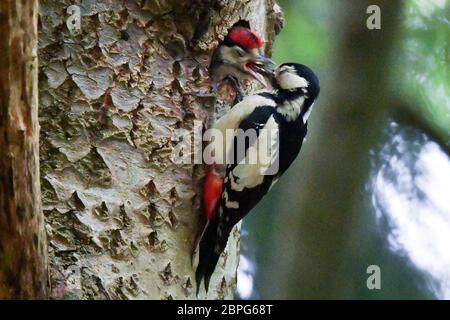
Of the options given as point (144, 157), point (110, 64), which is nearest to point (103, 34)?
point (110, 64)

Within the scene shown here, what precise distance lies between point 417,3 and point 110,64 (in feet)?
5.79

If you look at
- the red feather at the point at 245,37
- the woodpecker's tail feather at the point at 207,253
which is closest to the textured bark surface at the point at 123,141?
the woodpecker's tail feather at the point at 207,253

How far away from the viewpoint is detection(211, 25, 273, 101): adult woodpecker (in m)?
2.56

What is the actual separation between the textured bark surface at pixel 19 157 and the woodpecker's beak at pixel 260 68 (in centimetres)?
117

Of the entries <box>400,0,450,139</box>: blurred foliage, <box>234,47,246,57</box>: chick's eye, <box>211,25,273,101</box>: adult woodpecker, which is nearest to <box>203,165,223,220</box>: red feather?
<box>211,25,273,101</box>: adult woodpecker

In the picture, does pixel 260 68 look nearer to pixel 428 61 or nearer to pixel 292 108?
pixel 292 108

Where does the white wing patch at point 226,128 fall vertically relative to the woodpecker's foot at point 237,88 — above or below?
below

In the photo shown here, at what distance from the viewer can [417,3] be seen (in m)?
3.57

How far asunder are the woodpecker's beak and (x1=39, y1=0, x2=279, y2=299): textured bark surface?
0.28m

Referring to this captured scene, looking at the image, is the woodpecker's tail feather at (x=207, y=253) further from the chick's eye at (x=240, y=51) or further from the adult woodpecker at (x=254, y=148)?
the chick's eye at (x=240, y=51)

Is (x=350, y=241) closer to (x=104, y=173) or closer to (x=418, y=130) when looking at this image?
(x=418, y=130)

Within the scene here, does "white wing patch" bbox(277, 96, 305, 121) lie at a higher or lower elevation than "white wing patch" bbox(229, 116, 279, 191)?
higher

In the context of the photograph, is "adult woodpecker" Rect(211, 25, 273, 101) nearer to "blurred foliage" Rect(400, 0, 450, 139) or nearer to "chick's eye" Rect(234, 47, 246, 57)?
"chick's eye" Rect(234, 47, 246, 57)

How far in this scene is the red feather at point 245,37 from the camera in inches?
102
